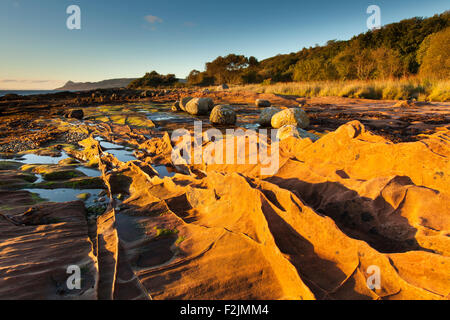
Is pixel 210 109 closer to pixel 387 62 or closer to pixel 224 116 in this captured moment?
pixel 224 116

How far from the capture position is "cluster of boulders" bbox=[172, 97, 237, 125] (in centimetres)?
951

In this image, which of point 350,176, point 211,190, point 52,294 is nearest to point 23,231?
point 52,294

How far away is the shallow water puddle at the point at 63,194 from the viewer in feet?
12.0

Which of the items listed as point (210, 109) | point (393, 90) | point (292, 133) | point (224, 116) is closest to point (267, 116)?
point (224, 116)

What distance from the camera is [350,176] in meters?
2.63

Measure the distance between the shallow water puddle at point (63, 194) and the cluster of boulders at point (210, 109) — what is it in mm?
6509

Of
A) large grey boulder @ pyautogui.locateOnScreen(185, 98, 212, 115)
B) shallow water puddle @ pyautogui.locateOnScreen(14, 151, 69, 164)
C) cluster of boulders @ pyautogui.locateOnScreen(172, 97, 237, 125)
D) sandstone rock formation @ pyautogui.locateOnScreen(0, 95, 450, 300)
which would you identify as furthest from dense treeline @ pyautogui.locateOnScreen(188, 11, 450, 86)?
shallow water puddle @ pyautogui.locateOnScreen(14, 151, 69, 164)

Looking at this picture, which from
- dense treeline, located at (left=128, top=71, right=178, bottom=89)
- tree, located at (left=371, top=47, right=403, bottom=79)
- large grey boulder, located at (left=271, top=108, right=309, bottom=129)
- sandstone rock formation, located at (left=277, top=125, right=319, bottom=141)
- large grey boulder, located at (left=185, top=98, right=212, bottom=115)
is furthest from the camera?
dense treeline, located at (left=128, top=71, right=178, bottom=89)

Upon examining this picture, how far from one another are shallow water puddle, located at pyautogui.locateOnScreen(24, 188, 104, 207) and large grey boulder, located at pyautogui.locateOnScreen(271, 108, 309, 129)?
667 centimetres

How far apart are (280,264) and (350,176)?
1647 millimetres

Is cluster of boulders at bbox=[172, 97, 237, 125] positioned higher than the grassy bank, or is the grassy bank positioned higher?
the grassy bank

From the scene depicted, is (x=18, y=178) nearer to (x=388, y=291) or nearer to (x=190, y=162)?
(x=190, y=162)

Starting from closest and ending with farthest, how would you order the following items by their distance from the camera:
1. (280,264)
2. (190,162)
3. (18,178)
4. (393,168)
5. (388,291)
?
(388,291), (280,264), (393,168), (18,178), (190,162)

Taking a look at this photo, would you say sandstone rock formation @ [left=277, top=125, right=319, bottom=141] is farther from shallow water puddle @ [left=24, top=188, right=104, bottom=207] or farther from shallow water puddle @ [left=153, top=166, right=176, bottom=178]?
shallow water puddle @ [left=24, top=188, right=104, bottom=207]
